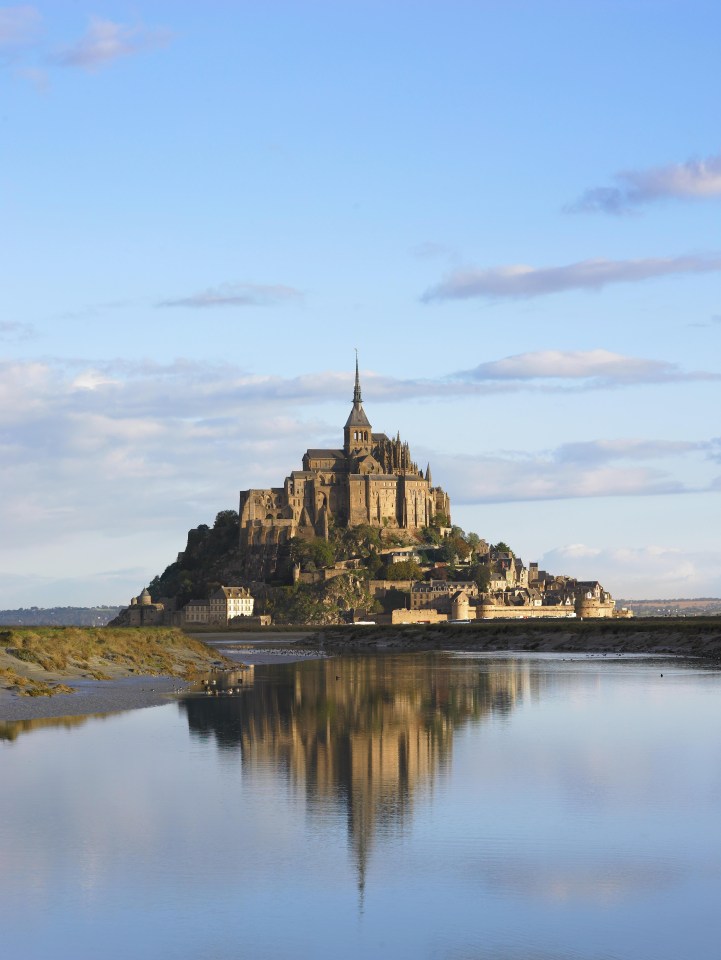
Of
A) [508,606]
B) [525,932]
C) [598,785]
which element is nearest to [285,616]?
[508,606]

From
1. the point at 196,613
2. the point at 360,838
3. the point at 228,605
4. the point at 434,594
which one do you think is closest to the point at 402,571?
the point at 434,594

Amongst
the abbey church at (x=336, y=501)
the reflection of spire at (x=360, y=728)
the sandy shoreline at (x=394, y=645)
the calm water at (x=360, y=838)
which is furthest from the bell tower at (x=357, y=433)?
the calm water at (x=360, y=838)

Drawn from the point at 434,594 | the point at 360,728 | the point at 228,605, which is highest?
the point at 434,594

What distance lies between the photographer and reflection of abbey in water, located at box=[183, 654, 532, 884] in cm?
2504

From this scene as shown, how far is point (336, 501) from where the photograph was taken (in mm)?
177500

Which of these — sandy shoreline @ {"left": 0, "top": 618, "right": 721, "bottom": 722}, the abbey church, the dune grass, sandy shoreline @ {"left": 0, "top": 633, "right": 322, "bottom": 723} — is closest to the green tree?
the abbey church

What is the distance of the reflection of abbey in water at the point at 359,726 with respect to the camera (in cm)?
2504

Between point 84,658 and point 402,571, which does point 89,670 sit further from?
point 402,571

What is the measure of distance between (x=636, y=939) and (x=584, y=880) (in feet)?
9.02

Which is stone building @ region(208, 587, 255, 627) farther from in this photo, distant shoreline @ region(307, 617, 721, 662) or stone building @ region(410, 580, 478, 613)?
distant shoreline @ region(307, 617, 721, 662)

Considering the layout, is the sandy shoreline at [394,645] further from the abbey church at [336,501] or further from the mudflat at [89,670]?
the abbey church at [336,501]

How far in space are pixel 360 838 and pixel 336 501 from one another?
514ft

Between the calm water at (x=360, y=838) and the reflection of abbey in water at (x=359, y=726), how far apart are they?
5.4 inches

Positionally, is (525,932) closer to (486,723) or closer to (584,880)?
(584,880)
